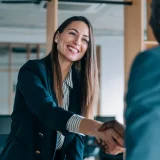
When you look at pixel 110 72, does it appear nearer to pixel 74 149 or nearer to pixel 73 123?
pixel 74 149

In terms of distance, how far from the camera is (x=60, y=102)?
1.38m

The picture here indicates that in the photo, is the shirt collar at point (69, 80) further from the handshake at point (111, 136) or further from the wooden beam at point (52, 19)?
the wooden beam at point (52, 19)

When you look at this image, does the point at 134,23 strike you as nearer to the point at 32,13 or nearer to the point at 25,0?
the point at 25,0

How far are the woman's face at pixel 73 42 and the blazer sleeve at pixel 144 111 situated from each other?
937 mm

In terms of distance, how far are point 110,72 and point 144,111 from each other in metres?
8.20

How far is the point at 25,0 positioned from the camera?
9.77 ft

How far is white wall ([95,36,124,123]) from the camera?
860 centimetres

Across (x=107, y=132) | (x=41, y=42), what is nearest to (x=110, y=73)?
(x=41, y=42)

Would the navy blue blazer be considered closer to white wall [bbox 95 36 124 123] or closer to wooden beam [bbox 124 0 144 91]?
wooden beam [bbox 124 0 144 91]

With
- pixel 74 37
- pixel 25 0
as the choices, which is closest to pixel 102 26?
pixel 25 0

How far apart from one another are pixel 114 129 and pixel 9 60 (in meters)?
7.71

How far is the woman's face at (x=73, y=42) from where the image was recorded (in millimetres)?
1430

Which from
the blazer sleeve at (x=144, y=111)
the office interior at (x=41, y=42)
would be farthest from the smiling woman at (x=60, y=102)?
the office interior at (x=41, y=42)

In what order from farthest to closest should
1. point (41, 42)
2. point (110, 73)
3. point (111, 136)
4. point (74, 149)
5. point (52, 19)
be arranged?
1. point (110, 73)
2. point (41, 42)
3. point (52, 19)
4. point (74, 149)
5. point (111, 136)
